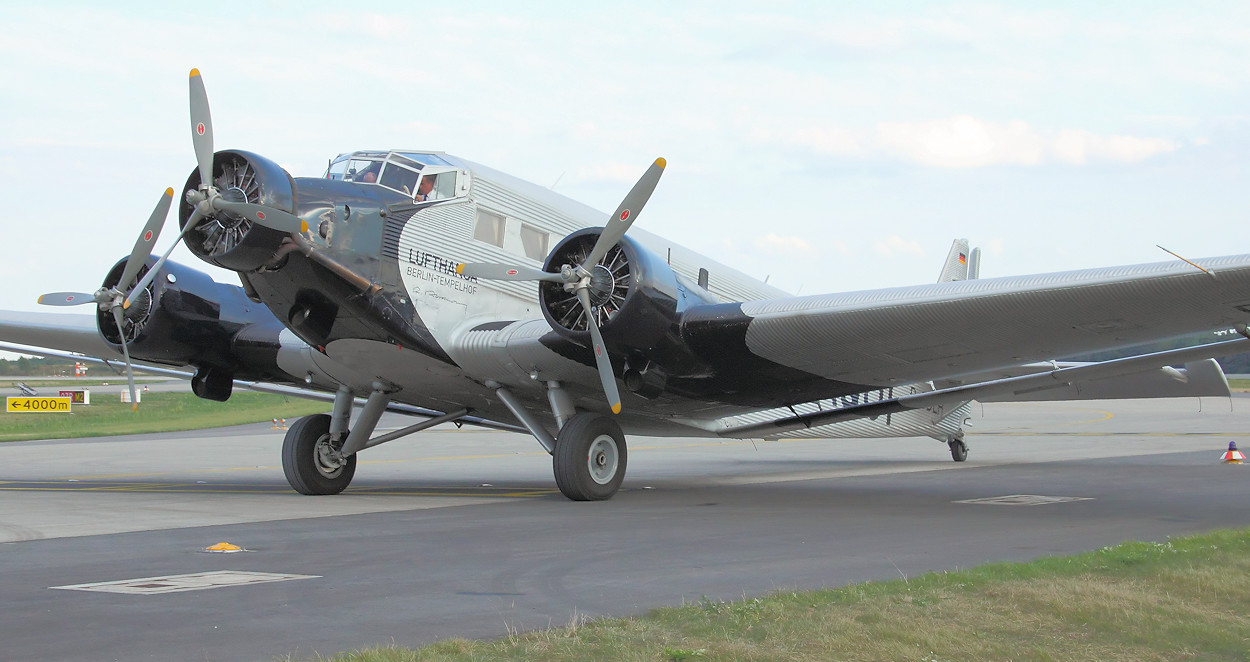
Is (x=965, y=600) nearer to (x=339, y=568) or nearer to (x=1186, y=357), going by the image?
(x=339, y=568)

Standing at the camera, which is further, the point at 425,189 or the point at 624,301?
the point at 425,189

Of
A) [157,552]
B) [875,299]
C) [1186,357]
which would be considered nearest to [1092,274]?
[875,299]

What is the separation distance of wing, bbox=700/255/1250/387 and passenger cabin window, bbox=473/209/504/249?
9.79 ft

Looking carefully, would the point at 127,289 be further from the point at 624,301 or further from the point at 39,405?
the point at 39,405

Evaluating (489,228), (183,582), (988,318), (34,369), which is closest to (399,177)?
(489,228)

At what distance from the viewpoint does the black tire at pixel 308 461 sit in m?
15.1

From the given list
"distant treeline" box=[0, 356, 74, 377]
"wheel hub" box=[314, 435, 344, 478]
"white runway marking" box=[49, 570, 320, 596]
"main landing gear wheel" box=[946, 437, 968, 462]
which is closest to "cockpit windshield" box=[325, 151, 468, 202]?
"wheel hub" box=[314, 435, 344, 478]

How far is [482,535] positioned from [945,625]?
205 inches

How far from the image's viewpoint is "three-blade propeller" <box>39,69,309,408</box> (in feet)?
39.2

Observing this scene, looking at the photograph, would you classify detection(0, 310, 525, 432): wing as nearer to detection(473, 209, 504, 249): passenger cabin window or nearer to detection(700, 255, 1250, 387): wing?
detection(473, 209, 504, 249): passenger cabin window

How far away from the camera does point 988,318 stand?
12.2 metres

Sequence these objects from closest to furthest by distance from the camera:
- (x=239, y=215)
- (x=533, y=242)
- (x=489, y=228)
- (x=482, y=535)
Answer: (x=482, y=535) → (x=239, y=215) → (x=489, y=228) → (x=533, y=242)

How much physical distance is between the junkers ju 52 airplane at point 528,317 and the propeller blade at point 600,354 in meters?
0.03

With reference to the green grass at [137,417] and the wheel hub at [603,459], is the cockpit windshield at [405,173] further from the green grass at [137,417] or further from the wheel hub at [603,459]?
the green grass at [137,417]
